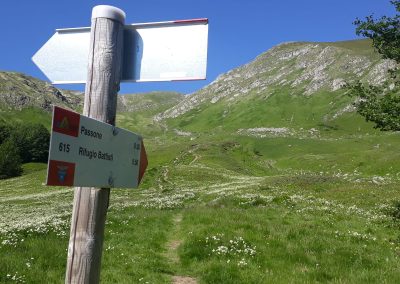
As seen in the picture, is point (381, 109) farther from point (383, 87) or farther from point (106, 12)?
point (106, 12)

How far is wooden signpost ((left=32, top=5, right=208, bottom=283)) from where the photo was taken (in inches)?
213

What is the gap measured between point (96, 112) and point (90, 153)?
78 centimetres

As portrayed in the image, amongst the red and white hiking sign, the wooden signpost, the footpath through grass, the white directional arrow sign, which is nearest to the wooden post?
the wooden signpost

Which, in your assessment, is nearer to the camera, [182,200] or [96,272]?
[96,272]

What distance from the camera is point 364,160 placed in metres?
81.6

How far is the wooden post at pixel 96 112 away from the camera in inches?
214

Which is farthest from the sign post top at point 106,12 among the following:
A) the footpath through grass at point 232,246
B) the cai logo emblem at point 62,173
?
the footpath through grass at point 232,246

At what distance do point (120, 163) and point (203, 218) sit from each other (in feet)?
52.2

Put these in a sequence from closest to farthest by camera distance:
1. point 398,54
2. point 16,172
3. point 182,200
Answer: point 398,54, point 182,200, point 16,172

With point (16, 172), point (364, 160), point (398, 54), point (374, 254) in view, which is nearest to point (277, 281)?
point (374, 254)

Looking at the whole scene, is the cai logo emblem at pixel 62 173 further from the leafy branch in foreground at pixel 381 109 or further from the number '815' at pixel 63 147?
the leafy branch in foreground at pixel 381 109

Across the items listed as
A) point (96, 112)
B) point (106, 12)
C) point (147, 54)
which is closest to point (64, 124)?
point (96, 112)

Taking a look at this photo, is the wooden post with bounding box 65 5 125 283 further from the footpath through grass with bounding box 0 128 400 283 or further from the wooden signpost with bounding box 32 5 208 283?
the footpath through grass with bounding box 0 128 400 283

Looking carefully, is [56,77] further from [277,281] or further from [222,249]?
[222,249]
